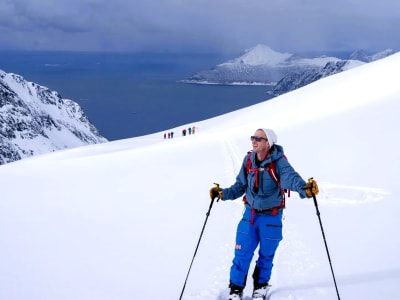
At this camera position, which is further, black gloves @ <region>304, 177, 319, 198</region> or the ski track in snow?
the ski track in snow

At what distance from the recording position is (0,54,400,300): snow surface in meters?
5.35

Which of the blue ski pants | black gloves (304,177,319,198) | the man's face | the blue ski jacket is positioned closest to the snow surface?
the blue ski pants

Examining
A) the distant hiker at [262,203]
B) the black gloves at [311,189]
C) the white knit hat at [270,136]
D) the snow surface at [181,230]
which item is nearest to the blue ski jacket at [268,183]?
the distant hiker at [262,203]

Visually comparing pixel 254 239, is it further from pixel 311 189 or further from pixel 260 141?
pixel 260 141

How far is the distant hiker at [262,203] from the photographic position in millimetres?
4543

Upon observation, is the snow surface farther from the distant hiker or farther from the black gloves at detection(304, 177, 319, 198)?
the black gloves at detection(304, 177, 319, 198)

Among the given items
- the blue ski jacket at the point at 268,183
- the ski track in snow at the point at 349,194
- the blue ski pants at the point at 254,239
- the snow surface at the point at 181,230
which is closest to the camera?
the blue ski jacket at the point at 268,183

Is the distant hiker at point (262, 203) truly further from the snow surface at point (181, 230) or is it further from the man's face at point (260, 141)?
the snow surface at point (181, 230)

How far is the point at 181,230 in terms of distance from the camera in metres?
7.91

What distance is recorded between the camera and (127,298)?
508 centimetres

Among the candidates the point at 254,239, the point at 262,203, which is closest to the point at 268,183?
the point at 262,203

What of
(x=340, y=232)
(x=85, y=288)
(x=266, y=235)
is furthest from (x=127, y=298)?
(x=340, y=232)

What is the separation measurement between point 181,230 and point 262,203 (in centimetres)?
363

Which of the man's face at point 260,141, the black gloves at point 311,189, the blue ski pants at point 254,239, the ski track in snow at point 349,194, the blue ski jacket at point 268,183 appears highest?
the ski track in snow at point 349,194
